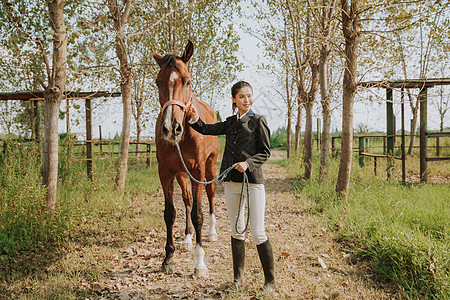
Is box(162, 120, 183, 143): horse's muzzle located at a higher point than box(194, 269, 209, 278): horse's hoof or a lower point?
higher

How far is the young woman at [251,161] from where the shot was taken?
2.97 metres

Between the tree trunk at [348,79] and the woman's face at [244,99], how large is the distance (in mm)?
3325

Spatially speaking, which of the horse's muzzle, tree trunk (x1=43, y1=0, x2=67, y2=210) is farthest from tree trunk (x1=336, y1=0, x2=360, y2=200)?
tree trunk (x1=43, y1=0, x2=67, y2=210)

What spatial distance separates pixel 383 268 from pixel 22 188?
512 centimetres

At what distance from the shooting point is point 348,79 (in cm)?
573

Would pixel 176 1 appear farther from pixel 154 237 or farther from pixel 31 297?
pixel 31 297

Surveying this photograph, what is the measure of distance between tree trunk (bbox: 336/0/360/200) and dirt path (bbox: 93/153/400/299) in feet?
4.32

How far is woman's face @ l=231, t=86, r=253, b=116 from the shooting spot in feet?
9.89

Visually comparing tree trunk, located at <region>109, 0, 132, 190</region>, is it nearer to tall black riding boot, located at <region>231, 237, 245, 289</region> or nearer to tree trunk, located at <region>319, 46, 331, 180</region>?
tree trunk, located at <region>319, 46, 331, 180</region>

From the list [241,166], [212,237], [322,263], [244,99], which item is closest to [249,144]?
[241,166]

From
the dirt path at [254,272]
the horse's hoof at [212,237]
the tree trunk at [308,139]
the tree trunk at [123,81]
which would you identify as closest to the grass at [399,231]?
the dirt path at [254,272]

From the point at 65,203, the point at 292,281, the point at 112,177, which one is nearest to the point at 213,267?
the point at 292,281

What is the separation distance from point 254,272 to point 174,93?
2.30 m

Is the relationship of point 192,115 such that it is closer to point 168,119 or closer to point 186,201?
point 168,119
